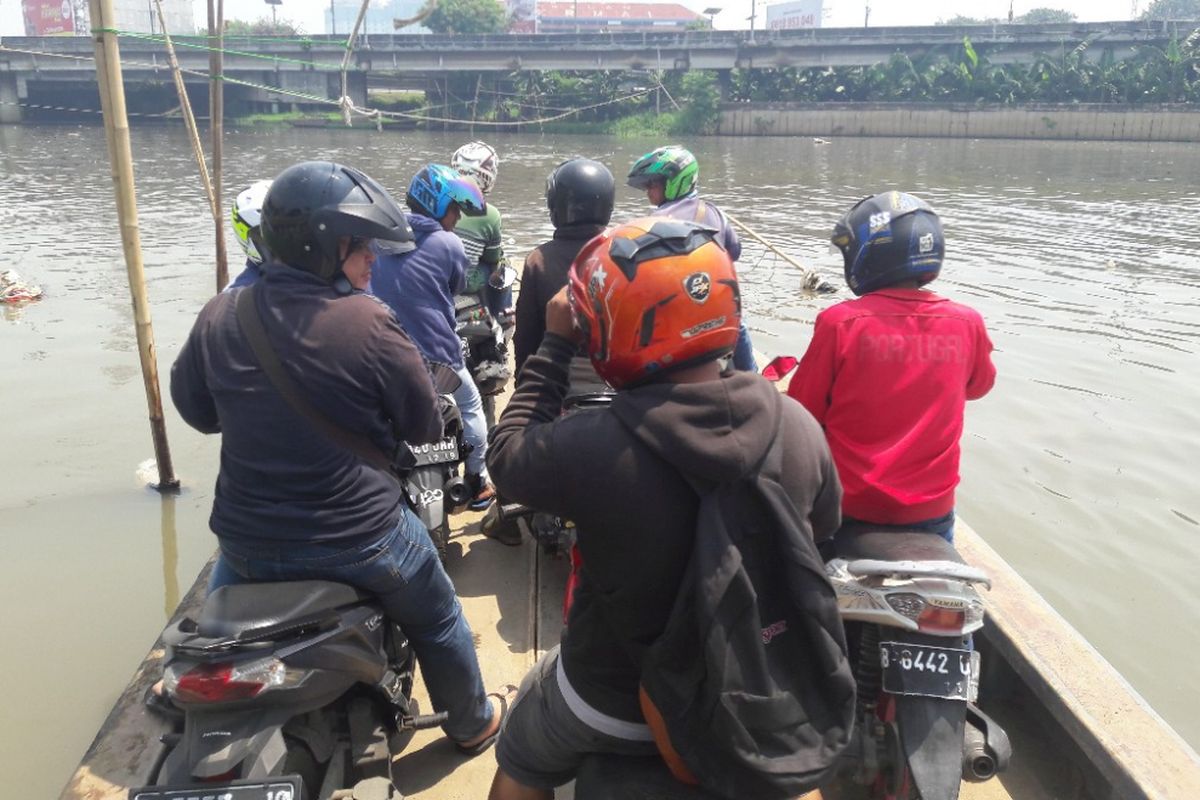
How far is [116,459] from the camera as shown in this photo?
22.0 feet

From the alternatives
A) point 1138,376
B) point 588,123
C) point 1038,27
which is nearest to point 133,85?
point 588,123

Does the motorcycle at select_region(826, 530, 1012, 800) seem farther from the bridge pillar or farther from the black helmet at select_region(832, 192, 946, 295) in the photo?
the bridge pillar

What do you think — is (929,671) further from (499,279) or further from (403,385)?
(499,279)

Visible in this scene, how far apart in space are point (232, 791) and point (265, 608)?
17.3 inches

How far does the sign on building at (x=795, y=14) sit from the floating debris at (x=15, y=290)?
106040 millimetres

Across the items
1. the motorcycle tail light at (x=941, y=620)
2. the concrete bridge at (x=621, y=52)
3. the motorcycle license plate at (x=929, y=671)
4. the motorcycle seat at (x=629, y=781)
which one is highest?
the concrete bridge at (x=621, y=52)

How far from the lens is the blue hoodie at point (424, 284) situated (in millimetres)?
4277

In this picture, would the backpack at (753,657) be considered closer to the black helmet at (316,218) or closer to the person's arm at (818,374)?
the person's arm at (818,374)

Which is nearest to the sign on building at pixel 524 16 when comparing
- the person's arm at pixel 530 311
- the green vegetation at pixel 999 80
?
the green vegetation at pixel 999 80

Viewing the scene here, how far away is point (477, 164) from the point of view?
5.81 m

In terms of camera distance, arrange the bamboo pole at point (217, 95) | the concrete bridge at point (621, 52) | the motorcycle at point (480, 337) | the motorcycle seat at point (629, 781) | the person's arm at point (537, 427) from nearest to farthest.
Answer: the person's arm at point (537, 427) < the motorcycle seat at point (629, 781) < the motorcycle at point (480, 337) < the bamboo pole at point (217, 95) < the concrete bridge at point (621, 52)

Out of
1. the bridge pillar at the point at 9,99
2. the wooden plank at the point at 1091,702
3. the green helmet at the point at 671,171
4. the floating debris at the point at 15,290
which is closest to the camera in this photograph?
the wooden plank at the point at 1091,702

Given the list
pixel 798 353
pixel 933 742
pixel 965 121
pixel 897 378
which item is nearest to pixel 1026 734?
pixel 933 742

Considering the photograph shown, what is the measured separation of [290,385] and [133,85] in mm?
63861
